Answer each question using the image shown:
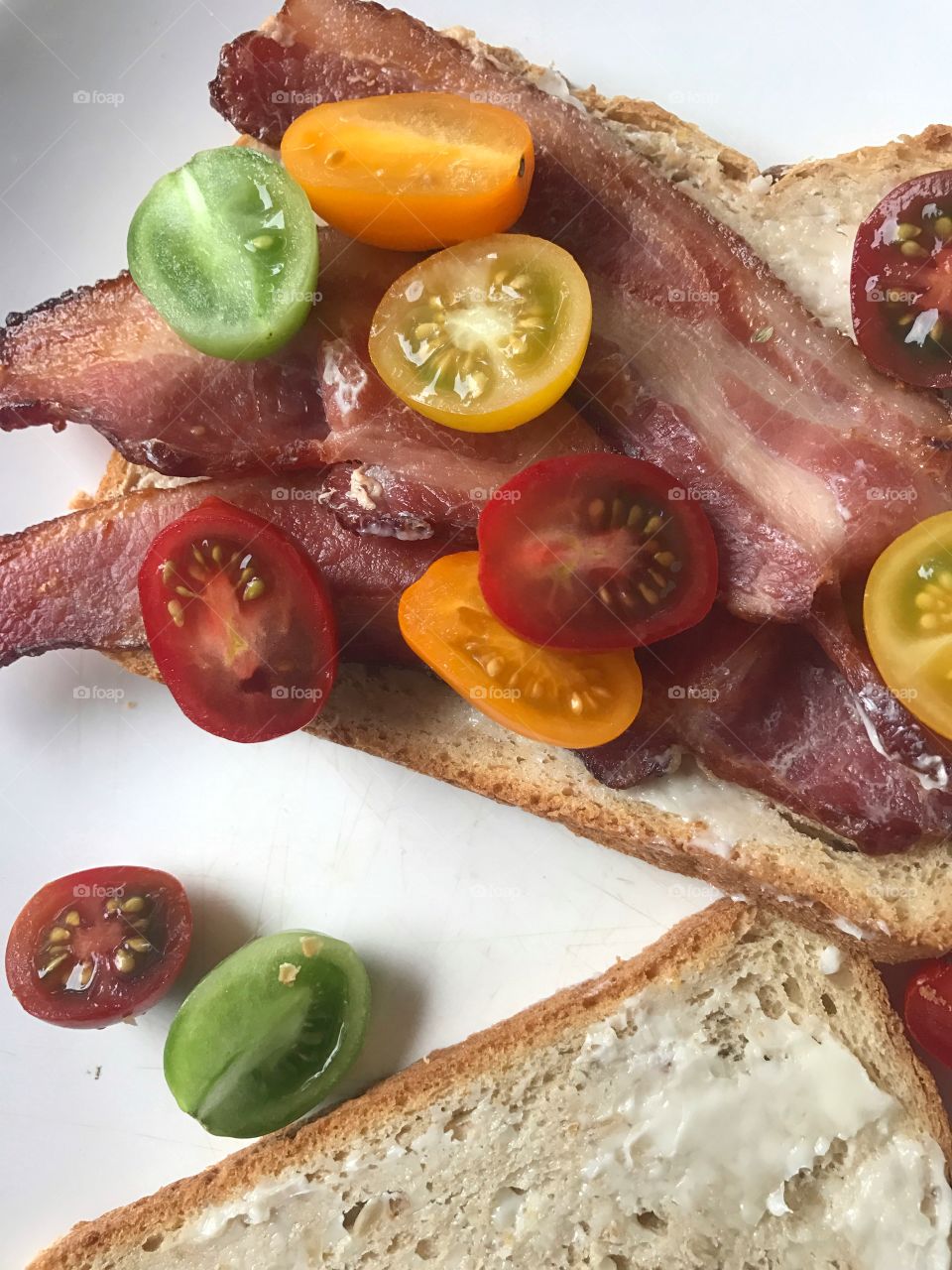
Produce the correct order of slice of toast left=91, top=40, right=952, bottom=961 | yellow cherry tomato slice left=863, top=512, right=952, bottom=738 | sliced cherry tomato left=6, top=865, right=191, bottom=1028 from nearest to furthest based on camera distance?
yellow cherry tomato slice left=863, top=512, right=952, bottom=738
slice of toast left=91, top=40, right=952, bottom=961
sliced cherry tomato left=6, top=865, right=191, bottom=1028

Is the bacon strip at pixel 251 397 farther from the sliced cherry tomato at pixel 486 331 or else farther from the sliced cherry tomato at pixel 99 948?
the sliced cherry tomato at pixel 99 948

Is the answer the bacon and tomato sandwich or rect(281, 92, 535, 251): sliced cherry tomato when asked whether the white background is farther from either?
rect(281, 92, 535, 251): sliced cherry tomato

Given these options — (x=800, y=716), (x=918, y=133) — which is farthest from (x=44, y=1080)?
(x=918, y=133)

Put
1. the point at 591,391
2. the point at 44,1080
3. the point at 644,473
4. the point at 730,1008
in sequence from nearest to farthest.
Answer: the point at 644,473, the point at 591,391, the point at 730,1008, the point at 44,1080

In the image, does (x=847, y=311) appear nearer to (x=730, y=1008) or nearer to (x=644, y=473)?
(x=644, y=473)

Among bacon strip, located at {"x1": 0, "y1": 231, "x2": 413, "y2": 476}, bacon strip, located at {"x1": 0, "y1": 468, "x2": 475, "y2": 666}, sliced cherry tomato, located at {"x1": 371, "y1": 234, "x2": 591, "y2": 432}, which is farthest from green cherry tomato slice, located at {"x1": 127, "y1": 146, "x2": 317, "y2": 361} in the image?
bacon strip, located at {"x1": 0, "y1": 468, "x2": 475, "y2": 666}

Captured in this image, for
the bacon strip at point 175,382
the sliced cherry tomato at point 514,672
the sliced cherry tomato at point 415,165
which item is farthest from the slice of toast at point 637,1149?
the sliced cherry tomato at point 415,165
